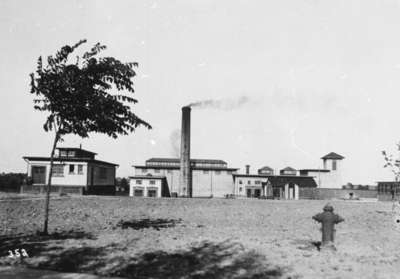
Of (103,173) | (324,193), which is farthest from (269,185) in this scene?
(103,173)

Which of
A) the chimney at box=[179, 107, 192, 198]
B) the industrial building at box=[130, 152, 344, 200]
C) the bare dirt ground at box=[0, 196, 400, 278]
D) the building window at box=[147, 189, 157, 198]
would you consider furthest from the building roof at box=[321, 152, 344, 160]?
the bare dirt ground at box=[0, 196, 400, 278]

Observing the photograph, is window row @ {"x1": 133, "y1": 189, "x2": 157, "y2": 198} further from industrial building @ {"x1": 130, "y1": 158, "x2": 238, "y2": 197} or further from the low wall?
the low wall

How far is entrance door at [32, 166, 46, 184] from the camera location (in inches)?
1731

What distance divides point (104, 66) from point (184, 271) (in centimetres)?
704

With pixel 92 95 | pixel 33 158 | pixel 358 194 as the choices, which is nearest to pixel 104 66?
pixel 92 95

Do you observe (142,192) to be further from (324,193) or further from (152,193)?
(324,193)

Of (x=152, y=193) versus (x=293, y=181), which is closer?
(x=152, y=193)

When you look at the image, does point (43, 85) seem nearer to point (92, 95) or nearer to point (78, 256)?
point (92, 95)

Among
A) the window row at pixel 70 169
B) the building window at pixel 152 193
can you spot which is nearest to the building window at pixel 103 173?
the window row at pixel 70 169

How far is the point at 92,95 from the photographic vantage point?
11305 mm

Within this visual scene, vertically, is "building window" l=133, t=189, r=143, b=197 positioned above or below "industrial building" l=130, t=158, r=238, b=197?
below

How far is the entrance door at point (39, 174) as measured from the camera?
44.0 meters

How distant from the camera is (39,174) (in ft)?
145

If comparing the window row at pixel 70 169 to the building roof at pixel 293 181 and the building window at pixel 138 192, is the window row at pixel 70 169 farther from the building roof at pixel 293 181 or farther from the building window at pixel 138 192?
the building roof at pixel 293 181
